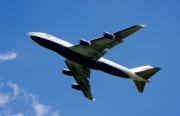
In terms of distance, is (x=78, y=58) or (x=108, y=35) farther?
(x=78, y=58)

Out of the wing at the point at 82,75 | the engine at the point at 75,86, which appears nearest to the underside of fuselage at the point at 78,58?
the wing at the point at 82,75

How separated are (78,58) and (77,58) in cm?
19

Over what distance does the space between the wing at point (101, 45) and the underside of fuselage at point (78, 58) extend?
0.94m

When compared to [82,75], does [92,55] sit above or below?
below

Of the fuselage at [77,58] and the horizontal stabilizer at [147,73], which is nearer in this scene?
the horizontal stabilizer at [147,73]

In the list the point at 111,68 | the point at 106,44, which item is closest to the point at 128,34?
the point at 106,44

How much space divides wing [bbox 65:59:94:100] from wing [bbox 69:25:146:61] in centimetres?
614

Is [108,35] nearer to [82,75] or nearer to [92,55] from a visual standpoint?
[92,55]

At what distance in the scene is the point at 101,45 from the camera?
207 feet

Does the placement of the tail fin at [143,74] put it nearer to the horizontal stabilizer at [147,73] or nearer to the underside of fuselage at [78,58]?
the horizontal stabilizer at [147,73]

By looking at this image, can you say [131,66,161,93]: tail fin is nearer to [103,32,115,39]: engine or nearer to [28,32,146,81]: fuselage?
[28,32,146,81]: fuselage

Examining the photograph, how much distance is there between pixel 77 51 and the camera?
6506 centimetres

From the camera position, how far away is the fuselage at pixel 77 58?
6575 cm

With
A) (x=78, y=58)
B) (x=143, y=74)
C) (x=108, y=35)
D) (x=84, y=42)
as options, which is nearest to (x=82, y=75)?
(x=78, y=58)
